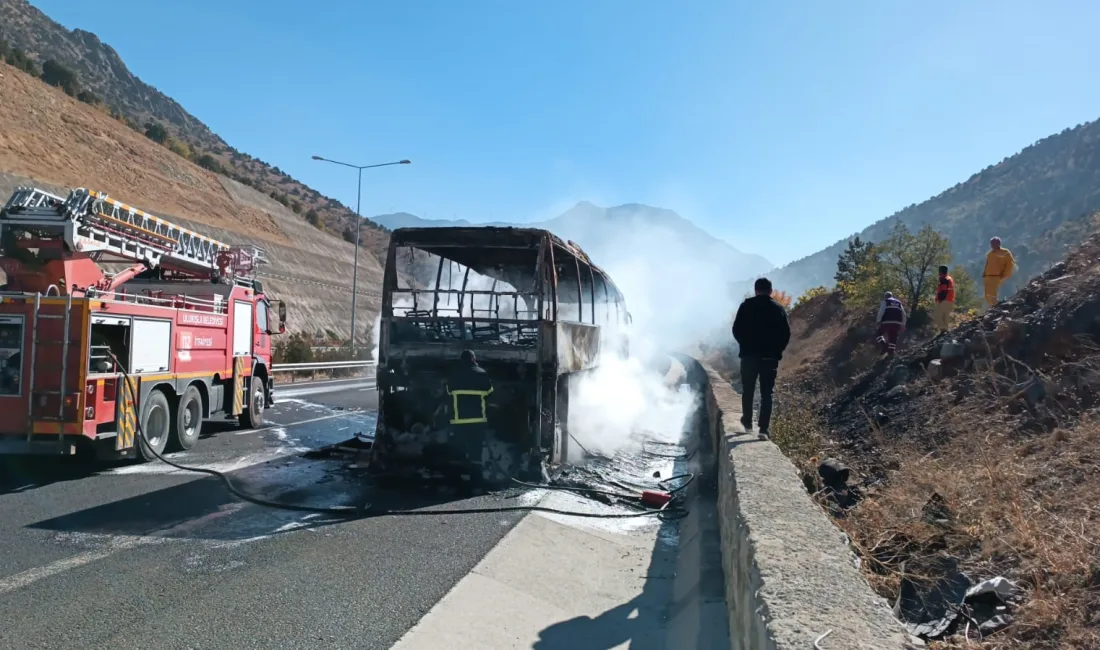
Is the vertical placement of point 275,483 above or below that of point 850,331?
below

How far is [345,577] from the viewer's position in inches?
221

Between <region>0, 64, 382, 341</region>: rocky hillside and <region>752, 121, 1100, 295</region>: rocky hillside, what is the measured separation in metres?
39.2

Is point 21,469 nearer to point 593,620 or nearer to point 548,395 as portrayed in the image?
point 548,395

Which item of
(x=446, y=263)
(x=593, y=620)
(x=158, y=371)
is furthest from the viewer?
(x=446, y=263)

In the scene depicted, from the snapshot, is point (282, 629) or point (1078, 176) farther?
point (1078, 176)

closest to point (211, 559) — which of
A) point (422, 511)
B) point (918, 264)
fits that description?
point (422, 511)

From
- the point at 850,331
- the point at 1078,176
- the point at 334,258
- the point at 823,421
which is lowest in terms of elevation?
the point at 823,421

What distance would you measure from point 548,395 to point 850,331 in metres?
10.7

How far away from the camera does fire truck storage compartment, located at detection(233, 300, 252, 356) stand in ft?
44.4

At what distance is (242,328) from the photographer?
13.9 meters

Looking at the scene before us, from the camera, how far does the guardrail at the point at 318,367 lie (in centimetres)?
2604

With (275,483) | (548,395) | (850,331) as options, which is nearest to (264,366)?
(275,483)

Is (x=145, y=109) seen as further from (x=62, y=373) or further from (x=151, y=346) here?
(x=62, y=373)

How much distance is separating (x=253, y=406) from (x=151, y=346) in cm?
393
